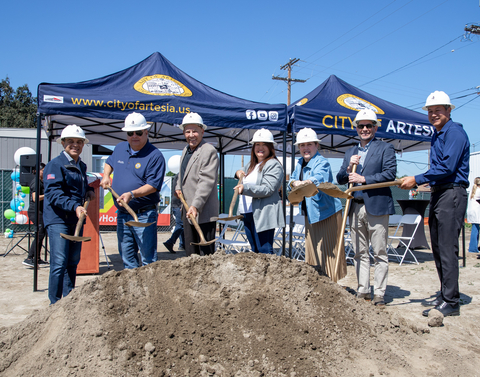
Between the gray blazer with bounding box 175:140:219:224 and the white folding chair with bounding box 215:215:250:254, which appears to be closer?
the gray blazer with bounding box 175:140:219:224

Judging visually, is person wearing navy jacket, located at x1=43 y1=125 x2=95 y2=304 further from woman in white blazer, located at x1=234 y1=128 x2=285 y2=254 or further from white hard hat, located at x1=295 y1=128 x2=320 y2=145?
white hard hat, located at x1=295 y1=128 x2=320 y2=145

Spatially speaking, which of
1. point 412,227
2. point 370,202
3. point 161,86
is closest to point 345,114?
point 370,202

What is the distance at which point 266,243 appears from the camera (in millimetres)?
3703

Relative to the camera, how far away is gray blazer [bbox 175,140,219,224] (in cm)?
352

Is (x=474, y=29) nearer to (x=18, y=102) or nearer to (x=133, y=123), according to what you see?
(x=133, y=123)

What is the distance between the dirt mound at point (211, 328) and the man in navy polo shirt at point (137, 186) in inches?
22.1

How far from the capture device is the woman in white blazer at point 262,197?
3.64 meters

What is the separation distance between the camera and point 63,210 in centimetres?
333

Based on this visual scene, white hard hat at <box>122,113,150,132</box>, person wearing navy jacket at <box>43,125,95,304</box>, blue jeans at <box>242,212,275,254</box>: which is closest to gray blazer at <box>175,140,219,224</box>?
blue jeans at <box>242,212,275,254</box>

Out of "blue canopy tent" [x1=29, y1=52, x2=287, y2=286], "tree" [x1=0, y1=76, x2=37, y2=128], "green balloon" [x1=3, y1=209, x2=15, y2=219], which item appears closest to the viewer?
"blue canopy tent" [x1=29, y1=52, x2=287, y2=286]

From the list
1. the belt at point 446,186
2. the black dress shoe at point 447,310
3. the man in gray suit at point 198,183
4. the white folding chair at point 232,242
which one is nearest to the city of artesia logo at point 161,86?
the man in gray suit at point 198,183

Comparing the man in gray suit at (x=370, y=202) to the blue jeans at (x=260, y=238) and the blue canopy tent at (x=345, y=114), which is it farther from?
the blue canopy tent at (x=345, y=114)

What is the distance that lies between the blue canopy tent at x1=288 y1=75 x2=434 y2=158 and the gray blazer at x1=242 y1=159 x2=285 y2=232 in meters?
1.59

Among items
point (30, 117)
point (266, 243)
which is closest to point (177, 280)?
point (266, 243)
